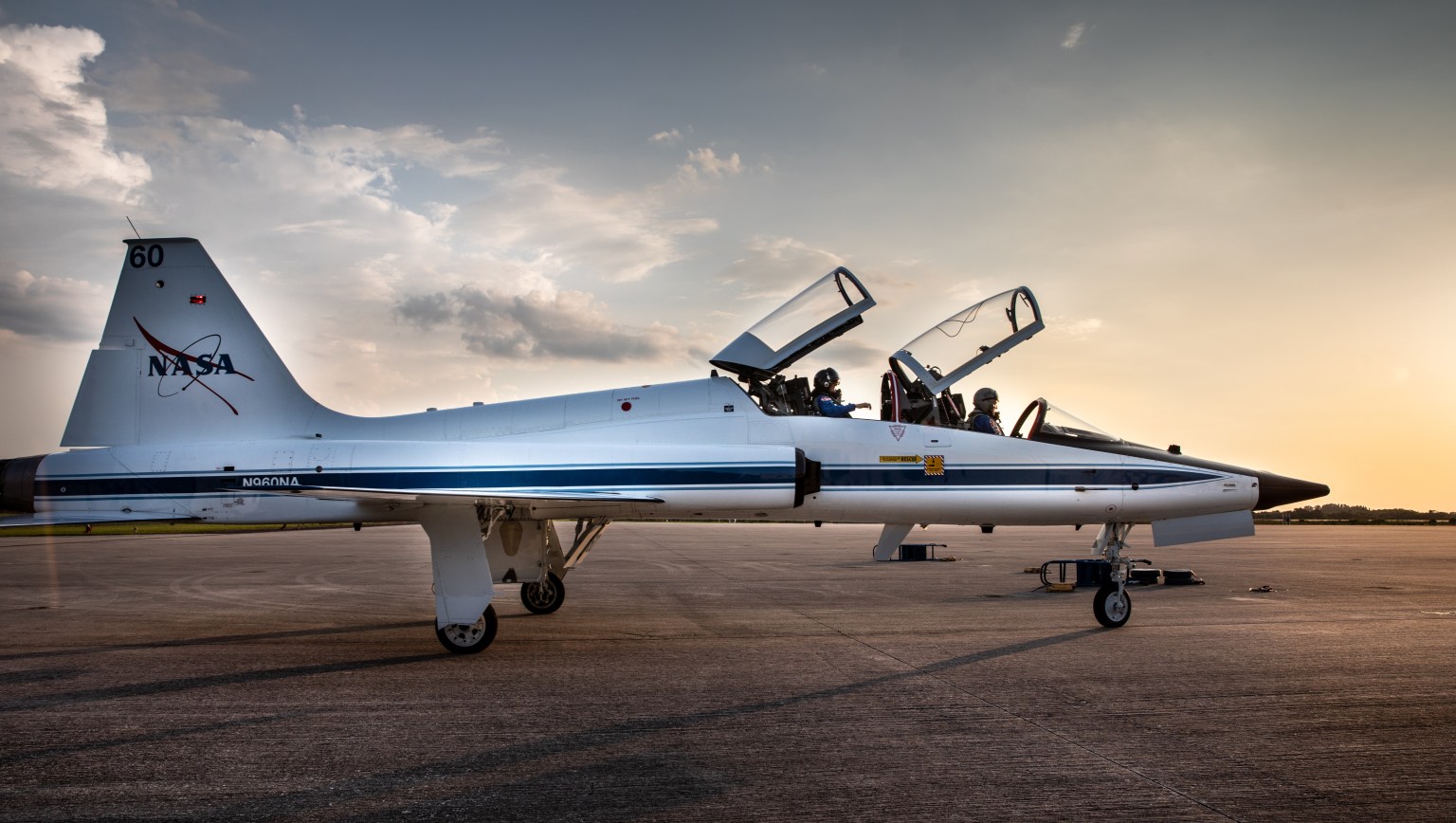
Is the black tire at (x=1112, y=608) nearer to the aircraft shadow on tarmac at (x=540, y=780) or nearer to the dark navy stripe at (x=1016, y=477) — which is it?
the dark navy stripe at (x=1016, y=477)

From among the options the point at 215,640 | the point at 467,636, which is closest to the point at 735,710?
the point at 467,636

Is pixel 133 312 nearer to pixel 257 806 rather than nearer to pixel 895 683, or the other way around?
pixel 257 806

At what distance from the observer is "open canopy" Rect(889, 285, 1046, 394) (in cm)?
1127

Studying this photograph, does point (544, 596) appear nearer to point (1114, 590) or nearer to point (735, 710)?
point (735, 710)

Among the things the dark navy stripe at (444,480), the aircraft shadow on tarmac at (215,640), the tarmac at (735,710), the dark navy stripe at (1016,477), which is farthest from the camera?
the dark navy stripe at (1016,477)

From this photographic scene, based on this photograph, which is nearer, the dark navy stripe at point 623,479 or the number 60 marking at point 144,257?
the dark navy stripe at point 623,479

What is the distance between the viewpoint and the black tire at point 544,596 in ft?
39.4

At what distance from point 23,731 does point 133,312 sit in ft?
20.6

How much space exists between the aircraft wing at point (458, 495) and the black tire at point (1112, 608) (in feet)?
18.1

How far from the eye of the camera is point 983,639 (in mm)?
9992

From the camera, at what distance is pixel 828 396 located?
10.9 m

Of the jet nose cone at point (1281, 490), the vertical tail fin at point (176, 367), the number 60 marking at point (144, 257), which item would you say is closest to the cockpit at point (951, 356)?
the jet nose cone at point (1281, 490)

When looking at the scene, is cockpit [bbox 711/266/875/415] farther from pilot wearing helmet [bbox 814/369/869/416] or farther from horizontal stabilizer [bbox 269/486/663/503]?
horizontal stabilizer [bbox 269/486/663/503]

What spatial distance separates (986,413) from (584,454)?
16.0 feet
